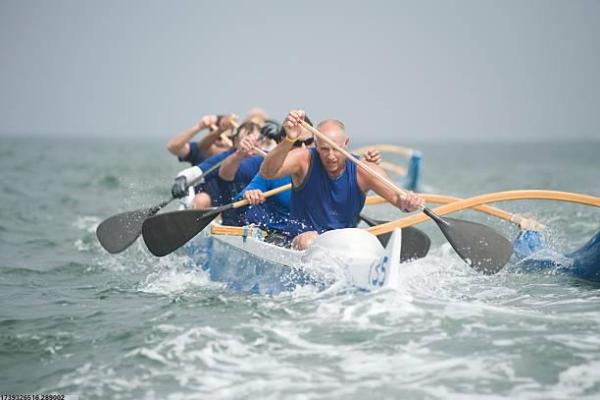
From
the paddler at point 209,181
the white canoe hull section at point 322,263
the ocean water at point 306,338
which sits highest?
the paddler at point 209,181

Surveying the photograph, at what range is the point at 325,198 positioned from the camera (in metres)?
6.91

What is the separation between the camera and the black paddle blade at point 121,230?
8680 millimetres

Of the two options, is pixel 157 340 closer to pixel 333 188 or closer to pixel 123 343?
pixel 123 343

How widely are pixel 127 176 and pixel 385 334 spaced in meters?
22.4

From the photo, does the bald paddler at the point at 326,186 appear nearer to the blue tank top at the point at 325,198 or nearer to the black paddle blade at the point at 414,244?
the blue tank top at the point at 325,198

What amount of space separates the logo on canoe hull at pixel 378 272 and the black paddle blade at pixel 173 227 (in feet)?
7.82

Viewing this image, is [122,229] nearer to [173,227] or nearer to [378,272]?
[173,227]

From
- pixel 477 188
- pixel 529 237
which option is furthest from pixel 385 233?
pixel 477 188

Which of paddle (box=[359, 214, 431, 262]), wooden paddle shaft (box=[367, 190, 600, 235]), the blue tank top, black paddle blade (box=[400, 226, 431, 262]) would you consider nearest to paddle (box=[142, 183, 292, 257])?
the blue tank top

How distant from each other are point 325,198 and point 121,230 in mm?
2924

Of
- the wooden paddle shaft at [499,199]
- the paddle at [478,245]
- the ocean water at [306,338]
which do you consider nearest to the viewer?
the ocean water at [306,338]

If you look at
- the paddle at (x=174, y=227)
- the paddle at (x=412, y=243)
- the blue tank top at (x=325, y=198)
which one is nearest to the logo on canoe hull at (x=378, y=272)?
the blue tank top at (x=325, y=198)

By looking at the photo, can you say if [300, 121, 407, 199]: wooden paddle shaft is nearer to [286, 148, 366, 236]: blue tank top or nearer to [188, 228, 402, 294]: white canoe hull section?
[286, 148, 366, 236]: blue tank top

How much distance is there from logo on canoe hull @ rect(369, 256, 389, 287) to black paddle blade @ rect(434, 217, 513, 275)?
4.68 feet
